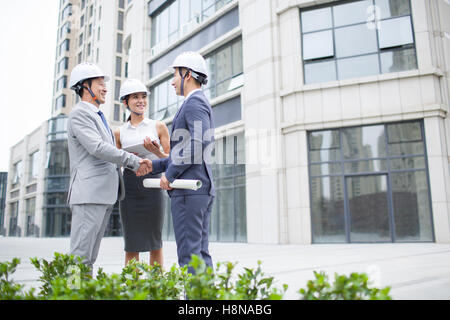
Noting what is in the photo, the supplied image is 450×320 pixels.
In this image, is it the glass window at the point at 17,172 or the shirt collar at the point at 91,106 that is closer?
the shirt collar at the point at 91,106

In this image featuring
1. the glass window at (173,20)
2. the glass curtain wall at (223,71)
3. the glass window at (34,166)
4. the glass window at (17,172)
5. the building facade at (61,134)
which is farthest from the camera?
the glass window at (17,172)

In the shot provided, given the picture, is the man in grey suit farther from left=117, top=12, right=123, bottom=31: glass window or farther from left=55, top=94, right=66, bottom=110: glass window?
left=55, top=94, right=66, bottom=110: glass window

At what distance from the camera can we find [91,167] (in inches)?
131

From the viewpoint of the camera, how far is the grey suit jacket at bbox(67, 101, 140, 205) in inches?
127

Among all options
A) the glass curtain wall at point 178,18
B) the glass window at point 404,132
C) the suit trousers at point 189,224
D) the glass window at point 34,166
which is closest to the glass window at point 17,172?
the glass window at point 34,166

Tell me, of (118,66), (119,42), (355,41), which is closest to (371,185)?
(355,41)

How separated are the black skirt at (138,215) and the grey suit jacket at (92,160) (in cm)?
43

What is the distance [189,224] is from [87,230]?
87cm

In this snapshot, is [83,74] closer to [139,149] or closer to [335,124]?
[139,149]

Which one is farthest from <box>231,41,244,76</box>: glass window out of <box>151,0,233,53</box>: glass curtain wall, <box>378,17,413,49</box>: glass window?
<box>378,17,413,49</box>: glass window

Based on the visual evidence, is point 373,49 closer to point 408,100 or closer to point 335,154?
point 408,100

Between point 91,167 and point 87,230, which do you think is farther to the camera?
point 91,167

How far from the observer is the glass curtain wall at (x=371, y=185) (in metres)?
12.2

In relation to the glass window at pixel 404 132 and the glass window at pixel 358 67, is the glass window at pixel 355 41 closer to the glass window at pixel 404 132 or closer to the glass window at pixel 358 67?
the glass window at pixel 358 67
